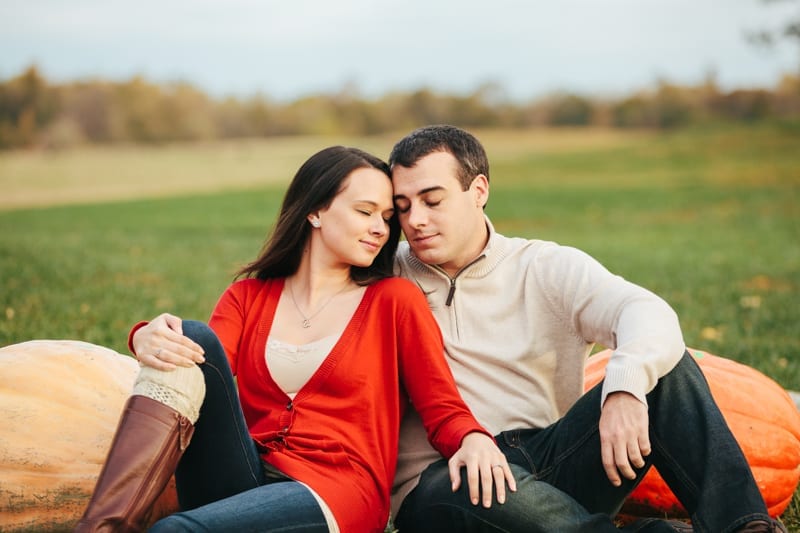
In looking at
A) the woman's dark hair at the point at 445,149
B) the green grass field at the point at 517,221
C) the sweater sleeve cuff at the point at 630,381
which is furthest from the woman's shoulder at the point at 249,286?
the green grass field at the point at 517,221

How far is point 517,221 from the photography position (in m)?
19.8

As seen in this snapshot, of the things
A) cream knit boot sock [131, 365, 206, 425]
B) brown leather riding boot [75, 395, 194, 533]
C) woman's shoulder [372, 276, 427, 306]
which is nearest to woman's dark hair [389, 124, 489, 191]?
woman's shoulder [372, 276, 427, 306]

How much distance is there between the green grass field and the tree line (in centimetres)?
240

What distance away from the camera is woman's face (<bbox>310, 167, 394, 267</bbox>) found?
3.16 m

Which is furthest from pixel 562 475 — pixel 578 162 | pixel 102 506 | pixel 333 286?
pixel 578 162

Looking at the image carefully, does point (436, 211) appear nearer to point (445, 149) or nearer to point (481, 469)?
point (445, 149)

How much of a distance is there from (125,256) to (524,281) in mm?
9469

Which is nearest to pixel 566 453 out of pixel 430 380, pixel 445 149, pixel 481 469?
pixel 481 469

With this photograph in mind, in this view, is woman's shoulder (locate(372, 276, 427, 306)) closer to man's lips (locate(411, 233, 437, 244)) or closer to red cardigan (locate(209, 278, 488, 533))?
red cardigan (locate(209, 278, 488, 533))

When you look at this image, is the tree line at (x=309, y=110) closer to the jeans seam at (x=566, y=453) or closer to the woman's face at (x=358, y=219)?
the woman's face at (x=358, y=219)

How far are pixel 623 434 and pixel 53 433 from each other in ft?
6.78

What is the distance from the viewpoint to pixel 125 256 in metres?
11.7

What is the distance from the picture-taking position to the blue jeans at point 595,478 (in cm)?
259

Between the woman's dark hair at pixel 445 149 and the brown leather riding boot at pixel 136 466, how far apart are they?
139 centimetres
